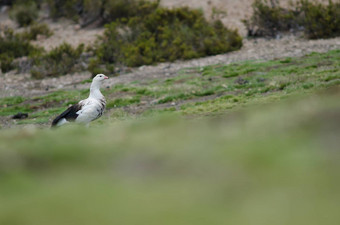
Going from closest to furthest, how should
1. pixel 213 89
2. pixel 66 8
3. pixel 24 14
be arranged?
pixel 213 89, pixel 66 8, pixel 24 14

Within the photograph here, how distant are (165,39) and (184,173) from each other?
2100cm

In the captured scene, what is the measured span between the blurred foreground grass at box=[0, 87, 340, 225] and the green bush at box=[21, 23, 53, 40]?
28087 mm

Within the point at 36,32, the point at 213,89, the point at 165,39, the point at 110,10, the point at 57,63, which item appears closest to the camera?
the point at 213,89

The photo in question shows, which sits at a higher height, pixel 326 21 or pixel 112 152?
pixel 112 152

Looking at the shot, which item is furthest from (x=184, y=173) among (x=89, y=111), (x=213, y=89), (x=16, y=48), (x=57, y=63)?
(x=16, y=48)

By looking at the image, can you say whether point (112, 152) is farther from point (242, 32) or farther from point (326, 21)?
point (242, 32)

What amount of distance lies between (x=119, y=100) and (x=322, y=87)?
5.70 m

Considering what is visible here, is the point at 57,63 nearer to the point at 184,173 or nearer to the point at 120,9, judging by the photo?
the point at 120,9

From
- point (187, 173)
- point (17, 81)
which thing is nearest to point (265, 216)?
point (187, 173)

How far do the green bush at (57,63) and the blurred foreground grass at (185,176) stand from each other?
1719 cm

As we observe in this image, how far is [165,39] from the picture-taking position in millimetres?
25297

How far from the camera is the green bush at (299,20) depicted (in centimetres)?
2333

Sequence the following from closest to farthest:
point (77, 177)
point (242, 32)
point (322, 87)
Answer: point (77, 177)
point (322, 87)
point (242, 32)

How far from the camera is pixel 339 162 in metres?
4.46
